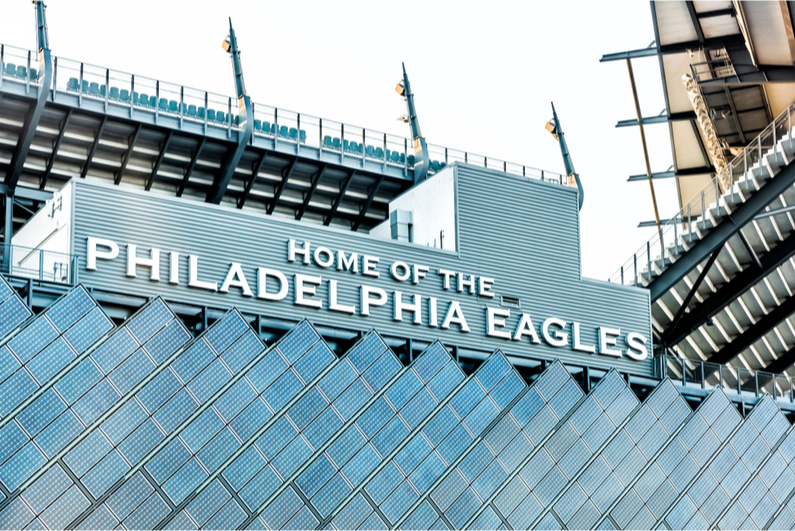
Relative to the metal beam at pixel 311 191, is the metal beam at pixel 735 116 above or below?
below

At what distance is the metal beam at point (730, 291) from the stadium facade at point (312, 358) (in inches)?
201

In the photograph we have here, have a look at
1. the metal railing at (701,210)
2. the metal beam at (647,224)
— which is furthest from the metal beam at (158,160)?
the metal beam at (647,224)

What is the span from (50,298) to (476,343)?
683 inches

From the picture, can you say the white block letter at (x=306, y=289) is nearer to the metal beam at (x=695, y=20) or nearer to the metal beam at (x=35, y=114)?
the metal beam at (x=35, y=114)

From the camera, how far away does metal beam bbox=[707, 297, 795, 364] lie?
2427 inches

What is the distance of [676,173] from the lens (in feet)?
238

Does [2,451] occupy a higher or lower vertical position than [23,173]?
lower

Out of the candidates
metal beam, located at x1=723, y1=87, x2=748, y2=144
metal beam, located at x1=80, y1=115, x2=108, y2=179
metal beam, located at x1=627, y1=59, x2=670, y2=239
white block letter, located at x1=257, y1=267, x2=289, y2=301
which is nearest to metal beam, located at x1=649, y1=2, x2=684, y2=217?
metal beam, located at x1=627, y1=59, x2=670, y2=239

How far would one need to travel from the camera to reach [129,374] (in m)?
38.4

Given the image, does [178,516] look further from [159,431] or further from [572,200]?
[572,200]

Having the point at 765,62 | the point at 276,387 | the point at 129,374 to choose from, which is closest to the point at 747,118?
the point at 765,62

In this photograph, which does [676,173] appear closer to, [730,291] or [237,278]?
[730,291]

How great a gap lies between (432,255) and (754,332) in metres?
23.3

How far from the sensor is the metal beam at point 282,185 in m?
57.9
